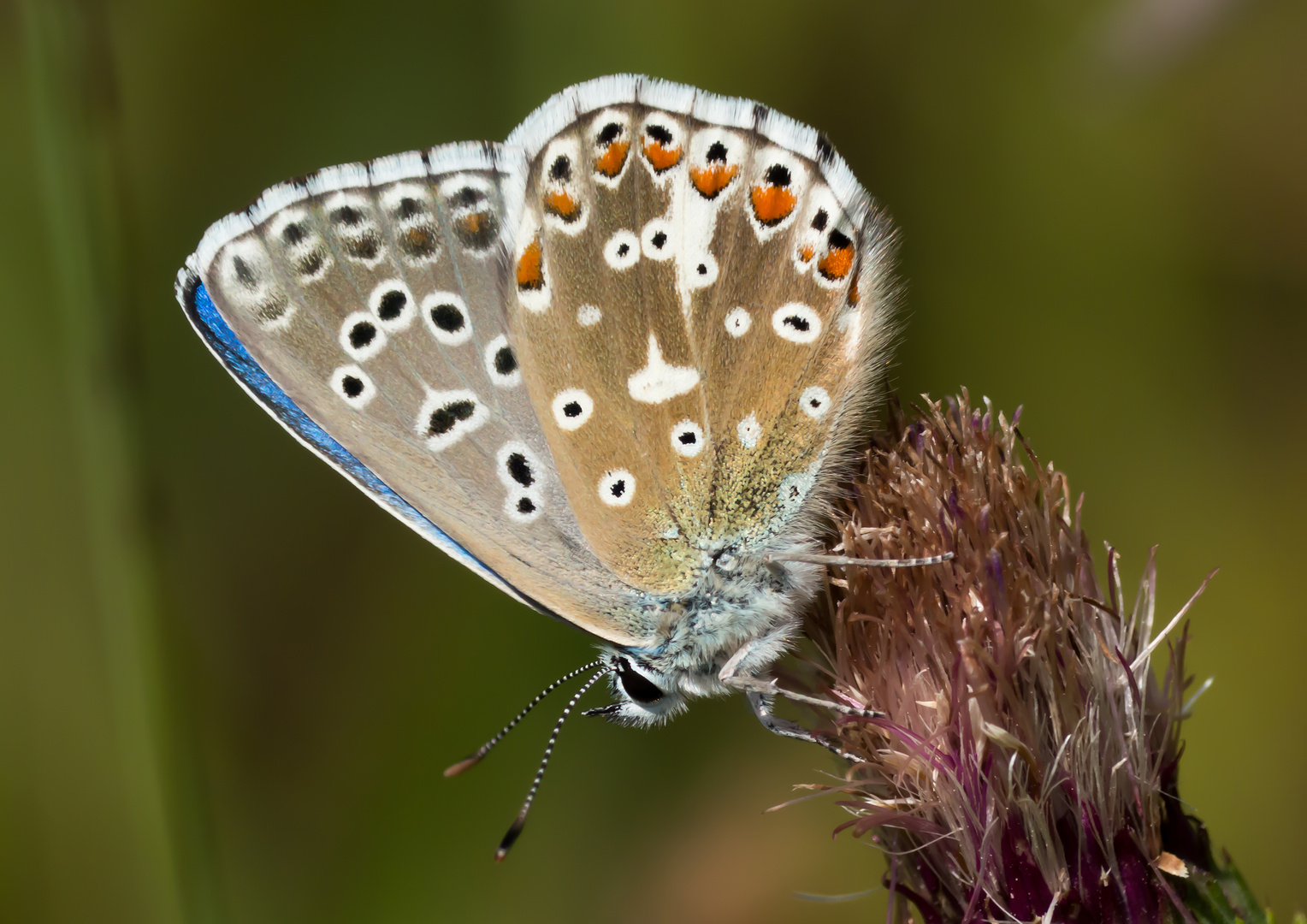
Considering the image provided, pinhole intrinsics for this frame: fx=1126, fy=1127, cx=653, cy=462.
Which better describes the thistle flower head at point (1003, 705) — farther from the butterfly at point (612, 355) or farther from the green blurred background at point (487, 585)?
the green blurred background at point (487, 585)

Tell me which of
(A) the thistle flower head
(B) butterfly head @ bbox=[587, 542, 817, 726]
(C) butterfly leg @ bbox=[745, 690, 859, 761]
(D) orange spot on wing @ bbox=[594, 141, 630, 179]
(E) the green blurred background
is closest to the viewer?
(A) the thistle flower head

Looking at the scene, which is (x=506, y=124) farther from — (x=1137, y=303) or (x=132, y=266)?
(x=1137, y=303)

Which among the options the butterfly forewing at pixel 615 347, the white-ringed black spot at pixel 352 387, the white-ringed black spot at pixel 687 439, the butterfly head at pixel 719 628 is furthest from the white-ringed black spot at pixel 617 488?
the white-ringed black spot at pixel 352 387

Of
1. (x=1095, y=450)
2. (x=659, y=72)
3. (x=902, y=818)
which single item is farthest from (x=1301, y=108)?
(x=902, y=818)

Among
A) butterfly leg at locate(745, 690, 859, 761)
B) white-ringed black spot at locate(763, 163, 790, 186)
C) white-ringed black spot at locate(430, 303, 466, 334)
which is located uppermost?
white-ringed black spot at locate(763, 163, 790, 186)

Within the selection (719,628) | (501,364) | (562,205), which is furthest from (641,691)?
(562,205)

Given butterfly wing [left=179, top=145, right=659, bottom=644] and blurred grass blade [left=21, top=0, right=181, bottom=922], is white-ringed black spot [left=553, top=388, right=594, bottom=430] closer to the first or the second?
butterfly wing [left=179, top=145, right=659, bottom=644]

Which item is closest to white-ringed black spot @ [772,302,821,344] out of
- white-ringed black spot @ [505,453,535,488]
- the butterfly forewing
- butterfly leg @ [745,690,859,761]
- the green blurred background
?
the butterfly forewing
